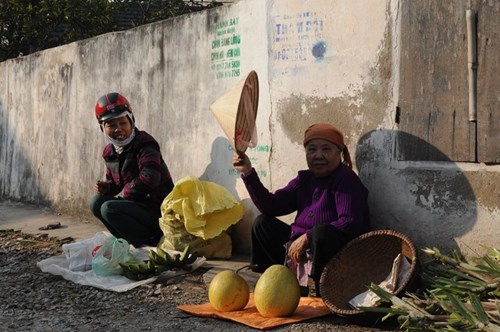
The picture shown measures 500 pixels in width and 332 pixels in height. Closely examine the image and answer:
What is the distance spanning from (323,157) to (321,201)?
0.27m

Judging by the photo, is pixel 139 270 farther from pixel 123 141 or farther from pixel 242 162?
pixel 123 141

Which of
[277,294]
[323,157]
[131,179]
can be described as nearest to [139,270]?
[131,179]

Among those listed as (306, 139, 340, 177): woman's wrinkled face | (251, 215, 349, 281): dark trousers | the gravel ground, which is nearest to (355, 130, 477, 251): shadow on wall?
(306, 139, 340, 177): woman's wrinkled face

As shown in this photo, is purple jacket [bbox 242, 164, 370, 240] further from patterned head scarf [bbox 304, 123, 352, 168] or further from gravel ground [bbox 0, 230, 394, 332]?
gravel ground [bbox 0, 230, 394, 332]

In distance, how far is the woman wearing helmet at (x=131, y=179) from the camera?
616 cm

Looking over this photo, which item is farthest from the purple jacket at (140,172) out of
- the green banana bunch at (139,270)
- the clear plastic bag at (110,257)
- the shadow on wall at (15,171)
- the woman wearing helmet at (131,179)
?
the shadow on wall at (15,171)

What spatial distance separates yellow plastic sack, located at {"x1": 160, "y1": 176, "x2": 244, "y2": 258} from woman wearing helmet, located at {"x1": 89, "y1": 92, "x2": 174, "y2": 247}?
29cm

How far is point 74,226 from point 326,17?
12.6 ft

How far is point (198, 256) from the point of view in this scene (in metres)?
5.89

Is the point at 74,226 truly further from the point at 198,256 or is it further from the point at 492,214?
the point at 492,214

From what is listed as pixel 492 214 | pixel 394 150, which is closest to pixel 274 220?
pixel 394 150

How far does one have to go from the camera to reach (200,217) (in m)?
5.90

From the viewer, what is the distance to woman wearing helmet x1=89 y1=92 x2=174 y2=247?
6160mm

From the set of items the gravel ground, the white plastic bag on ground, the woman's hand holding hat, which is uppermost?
the woman's hand holding hat
